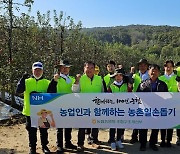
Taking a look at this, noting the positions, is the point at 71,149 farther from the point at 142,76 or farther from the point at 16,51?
the point at 16,51

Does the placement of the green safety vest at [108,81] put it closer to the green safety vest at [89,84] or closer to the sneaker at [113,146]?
the green safety vest at [89,84]

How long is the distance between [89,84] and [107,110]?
669 mm

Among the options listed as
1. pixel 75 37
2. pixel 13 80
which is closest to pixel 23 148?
pixel 13 80

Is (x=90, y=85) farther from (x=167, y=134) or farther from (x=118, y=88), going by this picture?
(x=167, y=134)

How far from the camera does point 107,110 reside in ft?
20.6

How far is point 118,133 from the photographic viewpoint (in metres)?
6.70

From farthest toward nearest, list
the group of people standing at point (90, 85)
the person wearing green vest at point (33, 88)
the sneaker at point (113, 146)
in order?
the sneaker at point (113, 146) → the group of people standing at point (90, 85) → the person wearing green vest at point (33, 88)

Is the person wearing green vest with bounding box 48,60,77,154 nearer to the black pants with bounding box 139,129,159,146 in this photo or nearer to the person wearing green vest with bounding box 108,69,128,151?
the person wearing green vest with bounding box 108,69,128,151

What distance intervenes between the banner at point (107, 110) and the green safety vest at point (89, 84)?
0.38ft

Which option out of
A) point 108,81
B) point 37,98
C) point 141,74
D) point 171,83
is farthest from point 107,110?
point 171,83

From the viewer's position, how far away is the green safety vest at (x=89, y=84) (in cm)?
631

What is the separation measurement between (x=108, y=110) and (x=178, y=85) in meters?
1.62

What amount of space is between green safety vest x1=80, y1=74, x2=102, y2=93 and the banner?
115mm

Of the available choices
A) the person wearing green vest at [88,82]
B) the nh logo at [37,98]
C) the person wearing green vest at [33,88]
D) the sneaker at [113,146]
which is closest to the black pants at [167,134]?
the sneaker at [113,146]
